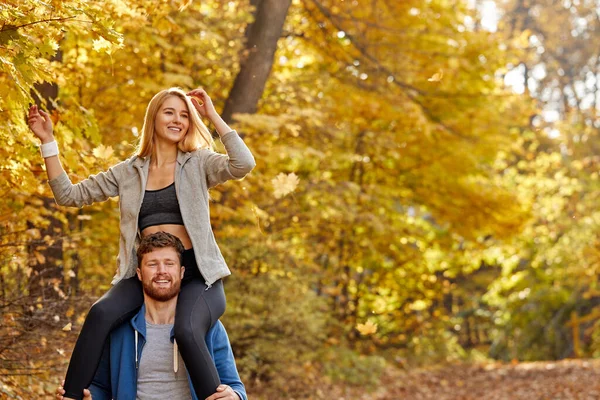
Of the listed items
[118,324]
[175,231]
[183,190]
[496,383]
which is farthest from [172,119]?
[496,383]

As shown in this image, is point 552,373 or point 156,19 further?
point 552,373

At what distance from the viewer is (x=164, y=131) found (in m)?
3.77

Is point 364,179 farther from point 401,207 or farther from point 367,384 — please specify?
point 367,384

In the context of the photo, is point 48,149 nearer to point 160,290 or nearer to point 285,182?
point 160,290

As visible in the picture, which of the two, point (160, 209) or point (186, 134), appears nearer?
point (160, 209)

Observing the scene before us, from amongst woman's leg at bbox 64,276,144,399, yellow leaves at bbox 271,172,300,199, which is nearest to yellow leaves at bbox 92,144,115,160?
yellow leaves at bbox 271,172,300,199

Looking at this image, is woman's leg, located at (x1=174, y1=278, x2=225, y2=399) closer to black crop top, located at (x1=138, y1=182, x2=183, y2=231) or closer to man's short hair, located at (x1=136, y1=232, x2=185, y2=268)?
man's short hair, located at (x1=136, y1=232, x2=185, y2=268)

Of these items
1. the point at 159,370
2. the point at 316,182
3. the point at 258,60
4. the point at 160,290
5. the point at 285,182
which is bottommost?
the point at 159,370

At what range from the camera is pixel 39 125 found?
3688mm

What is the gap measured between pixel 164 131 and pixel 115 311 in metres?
0.82

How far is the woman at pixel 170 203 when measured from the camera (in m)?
3.48

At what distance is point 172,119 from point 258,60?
209 inches

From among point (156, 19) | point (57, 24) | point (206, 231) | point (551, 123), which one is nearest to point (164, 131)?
point (206, 231)

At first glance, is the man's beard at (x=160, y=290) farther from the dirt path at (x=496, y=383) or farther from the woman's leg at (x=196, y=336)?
the dirt path at (x=496, y=383)
